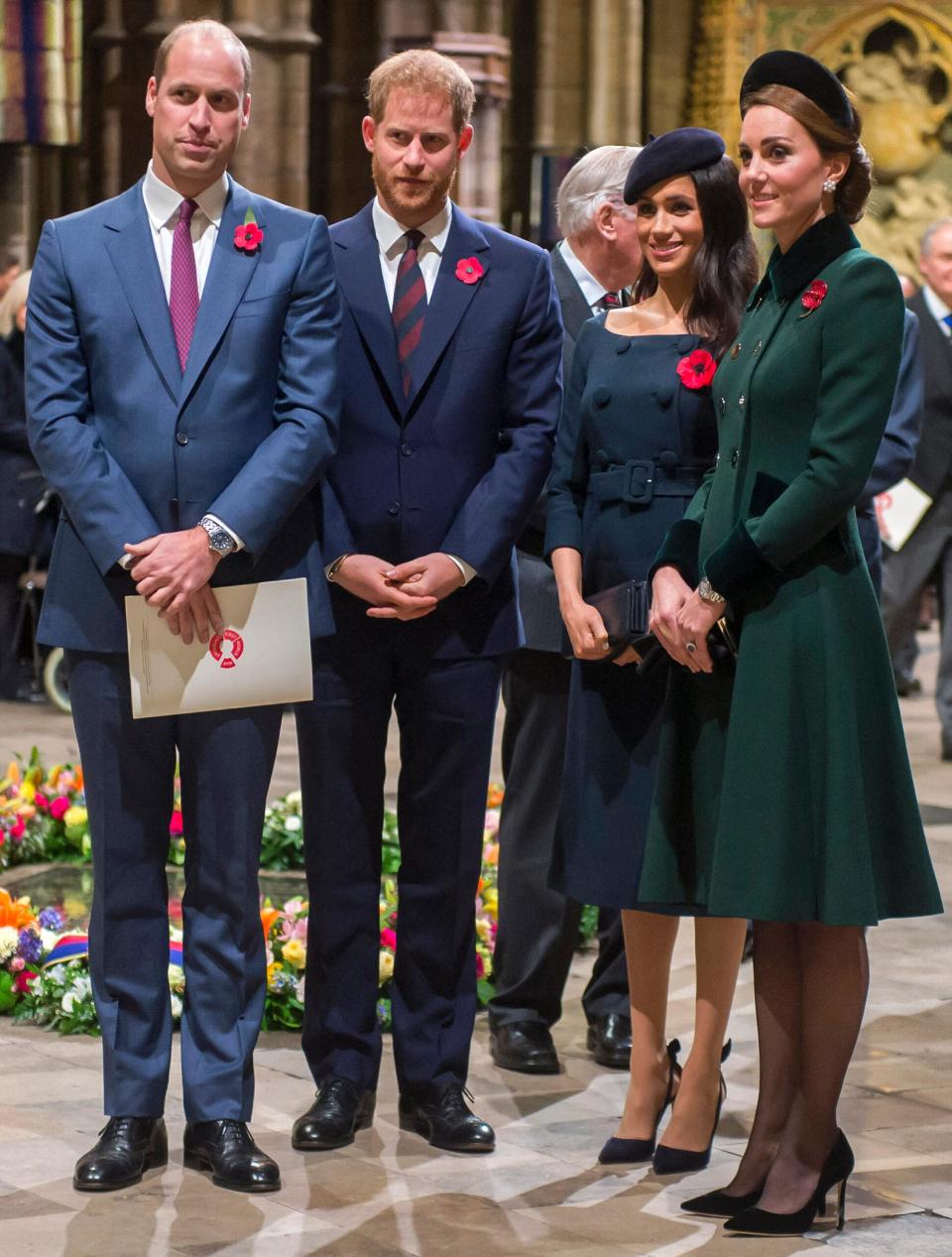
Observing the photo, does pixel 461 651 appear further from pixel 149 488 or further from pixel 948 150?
pixel 948 150

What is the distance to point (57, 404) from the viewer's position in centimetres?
411

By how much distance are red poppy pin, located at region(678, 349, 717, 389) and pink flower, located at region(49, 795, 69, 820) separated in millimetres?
3256

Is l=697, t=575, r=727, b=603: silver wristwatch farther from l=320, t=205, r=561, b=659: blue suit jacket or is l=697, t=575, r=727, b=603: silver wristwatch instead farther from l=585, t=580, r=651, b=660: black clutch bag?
l=320, t=205, r=561, b=659: blue suit jacket

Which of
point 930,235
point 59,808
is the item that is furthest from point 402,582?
point 930,235

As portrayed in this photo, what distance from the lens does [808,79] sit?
12.8 ft

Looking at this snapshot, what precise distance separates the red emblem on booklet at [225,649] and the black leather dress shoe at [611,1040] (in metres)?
1.41

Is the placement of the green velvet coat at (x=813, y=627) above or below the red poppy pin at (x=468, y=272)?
below

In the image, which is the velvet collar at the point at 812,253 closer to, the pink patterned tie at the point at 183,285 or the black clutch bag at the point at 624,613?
the black clutch bag at the point at 624,613

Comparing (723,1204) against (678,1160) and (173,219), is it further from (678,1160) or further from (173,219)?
(173,219)

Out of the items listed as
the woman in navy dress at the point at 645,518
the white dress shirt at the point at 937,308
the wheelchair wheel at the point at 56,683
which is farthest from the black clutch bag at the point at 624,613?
the wheelchair wheel at the point at 56,683

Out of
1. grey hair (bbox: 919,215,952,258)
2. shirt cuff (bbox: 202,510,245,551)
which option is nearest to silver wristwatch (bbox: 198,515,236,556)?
shirt cuff (bbox: 202,510,245,551)

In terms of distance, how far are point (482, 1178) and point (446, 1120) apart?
207 millimetres

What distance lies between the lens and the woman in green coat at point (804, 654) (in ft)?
12.6

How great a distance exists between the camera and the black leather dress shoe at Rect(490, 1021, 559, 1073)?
4992 mm
